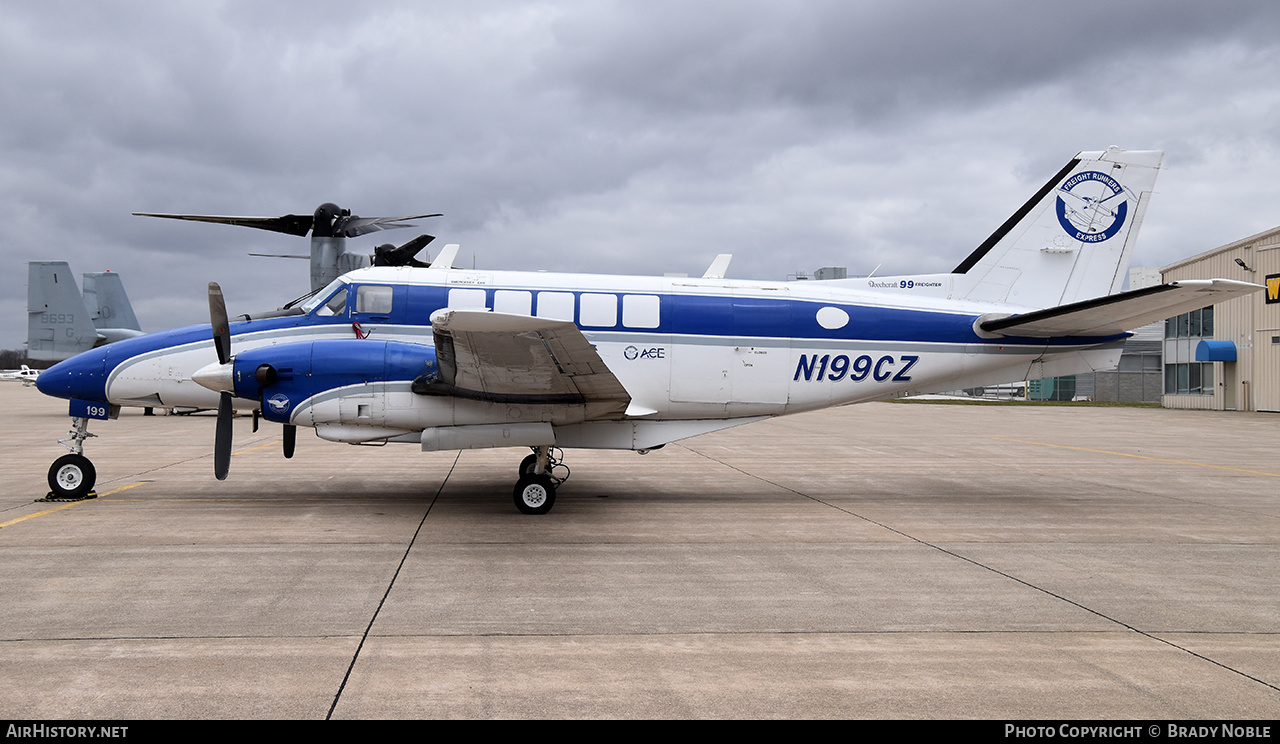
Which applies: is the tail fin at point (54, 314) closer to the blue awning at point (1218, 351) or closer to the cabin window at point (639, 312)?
the cabin window at point (639, 312)

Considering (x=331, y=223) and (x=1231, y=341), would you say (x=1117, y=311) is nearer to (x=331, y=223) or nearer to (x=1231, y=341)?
(x=331, y=223)

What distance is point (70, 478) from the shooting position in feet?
33.7

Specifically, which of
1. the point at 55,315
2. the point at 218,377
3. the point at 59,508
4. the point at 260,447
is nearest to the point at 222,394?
the point at 218,377

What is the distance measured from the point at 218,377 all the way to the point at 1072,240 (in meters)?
Answer: 11.9

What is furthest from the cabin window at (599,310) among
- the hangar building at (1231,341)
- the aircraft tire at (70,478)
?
the hangar building at (1231,341)

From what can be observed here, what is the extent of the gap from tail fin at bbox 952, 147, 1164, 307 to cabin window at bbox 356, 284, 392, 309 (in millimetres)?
8109

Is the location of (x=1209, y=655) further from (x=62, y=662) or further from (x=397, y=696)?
(x=62, y=662)

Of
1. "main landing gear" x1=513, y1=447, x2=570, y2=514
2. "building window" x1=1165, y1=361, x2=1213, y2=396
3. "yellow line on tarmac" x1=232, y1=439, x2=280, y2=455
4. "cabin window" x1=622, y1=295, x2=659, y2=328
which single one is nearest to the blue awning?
"building window" x1=1165, y1=361, x2=1213, y2=396

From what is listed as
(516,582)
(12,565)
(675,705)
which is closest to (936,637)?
(675,705)

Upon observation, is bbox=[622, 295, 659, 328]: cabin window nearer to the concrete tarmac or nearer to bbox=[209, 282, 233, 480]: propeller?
the concrete tarmac

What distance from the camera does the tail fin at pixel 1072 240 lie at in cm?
1144

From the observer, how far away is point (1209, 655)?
16.1ft

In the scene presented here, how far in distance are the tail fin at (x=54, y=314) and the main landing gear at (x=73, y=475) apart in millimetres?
23102

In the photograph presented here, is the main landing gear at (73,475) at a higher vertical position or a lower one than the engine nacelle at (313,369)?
lower
